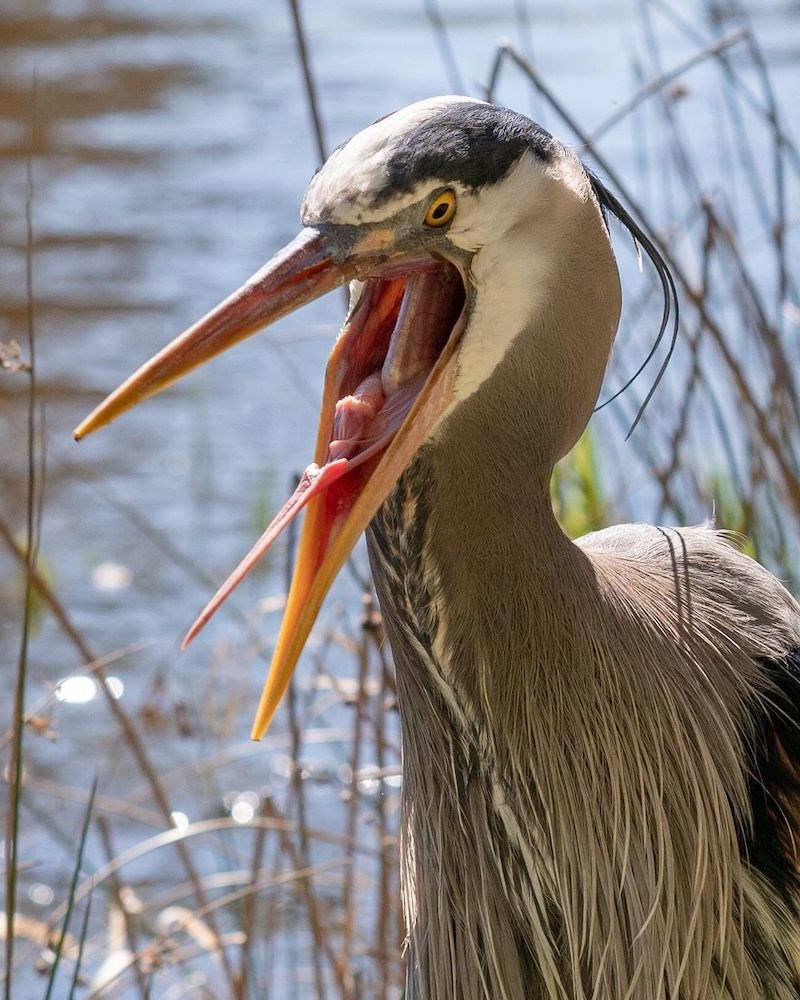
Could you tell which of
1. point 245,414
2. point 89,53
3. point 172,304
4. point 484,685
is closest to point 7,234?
point 172,304

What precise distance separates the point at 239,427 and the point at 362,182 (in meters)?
3.05

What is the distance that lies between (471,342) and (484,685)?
35 cm

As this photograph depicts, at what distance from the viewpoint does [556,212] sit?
4.96 ft

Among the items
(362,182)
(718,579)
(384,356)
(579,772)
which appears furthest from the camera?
(718,579)

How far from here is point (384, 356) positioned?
5.03ft

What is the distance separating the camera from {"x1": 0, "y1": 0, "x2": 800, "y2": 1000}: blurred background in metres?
2.52

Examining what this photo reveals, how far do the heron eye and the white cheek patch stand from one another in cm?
1

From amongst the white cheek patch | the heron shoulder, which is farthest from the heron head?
the heron shoulder

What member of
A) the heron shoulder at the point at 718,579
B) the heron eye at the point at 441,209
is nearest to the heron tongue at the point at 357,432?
the heron eye at the point at 441,209

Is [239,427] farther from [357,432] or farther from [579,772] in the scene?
[357,432]

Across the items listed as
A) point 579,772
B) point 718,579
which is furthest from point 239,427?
point 579,772

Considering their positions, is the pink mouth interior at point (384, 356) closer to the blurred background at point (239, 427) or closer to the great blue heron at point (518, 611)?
the great blue heron at point (518, 611)

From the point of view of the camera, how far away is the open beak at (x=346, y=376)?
142 cm

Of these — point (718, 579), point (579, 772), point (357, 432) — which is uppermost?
point (357, 432)
